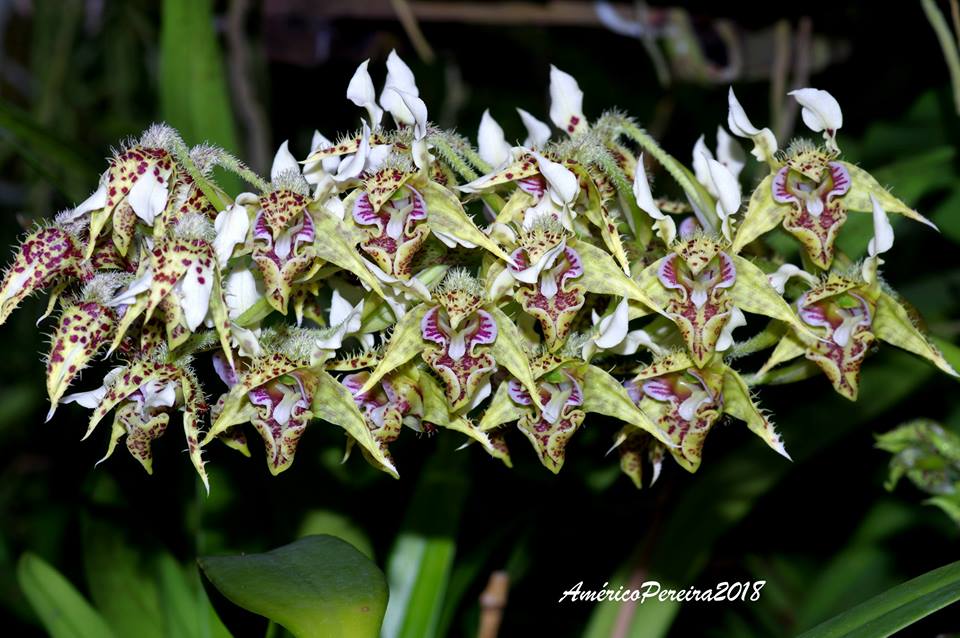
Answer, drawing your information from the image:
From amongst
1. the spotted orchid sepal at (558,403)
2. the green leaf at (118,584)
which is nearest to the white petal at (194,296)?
the spotted orchid sepal at (558,403)

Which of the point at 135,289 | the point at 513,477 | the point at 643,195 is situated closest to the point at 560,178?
the point at 643,195

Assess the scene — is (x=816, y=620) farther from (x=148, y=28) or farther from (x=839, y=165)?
(x=148, y=28)

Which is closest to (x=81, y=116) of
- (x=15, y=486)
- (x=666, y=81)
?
(x=15, y=486)

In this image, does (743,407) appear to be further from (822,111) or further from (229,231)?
(229,231)

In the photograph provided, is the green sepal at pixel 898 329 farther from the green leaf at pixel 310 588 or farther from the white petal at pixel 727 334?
the green leaf at pixel 310 588

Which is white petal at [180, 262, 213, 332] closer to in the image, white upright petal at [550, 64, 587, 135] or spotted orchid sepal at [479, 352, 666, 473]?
spotted orchid sepal at [479, 352, 666, 473]
